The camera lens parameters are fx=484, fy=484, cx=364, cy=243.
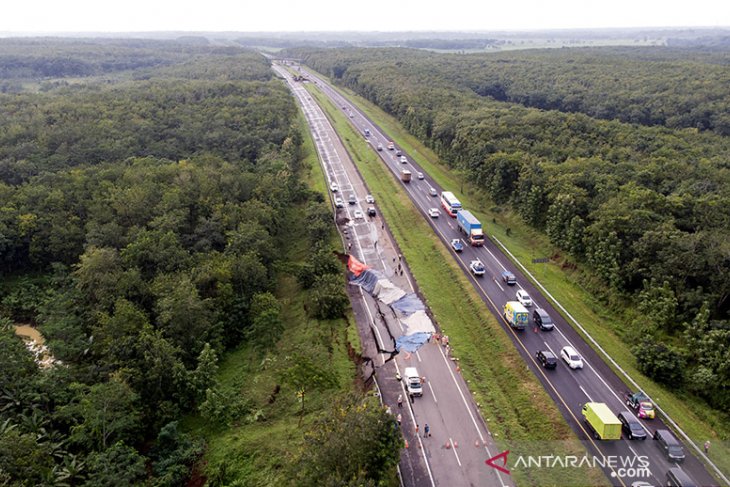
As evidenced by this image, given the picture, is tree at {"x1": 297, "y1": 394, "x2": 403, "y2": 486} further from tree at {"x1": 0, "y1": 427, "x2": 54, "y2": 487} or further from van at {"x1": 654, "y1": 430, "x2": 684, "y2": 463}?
van at {"x1": 654, "y1": 430, "x2": 684, "y2": 463}

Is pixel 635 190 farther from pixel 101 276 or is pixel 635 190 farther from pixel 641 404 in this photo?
pixel 101 276

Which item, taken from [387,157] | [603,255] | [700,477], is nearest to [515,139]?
[387,157]

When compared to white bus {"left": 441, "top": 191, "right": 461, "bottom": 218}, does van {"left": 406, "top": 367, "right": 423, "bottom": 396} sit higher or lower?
lower

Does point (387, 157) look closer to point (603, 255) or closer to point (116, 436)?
point (603, 255)

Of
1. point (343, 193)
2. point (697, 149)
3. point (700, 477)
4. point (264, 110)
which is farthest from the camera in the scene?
point (264, 110)

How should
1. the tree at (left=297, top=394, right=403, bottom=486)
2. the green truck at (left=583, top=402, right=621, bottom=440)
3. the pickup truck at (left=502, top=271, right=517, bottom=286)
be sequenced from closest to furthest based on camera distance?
1. the tree at (left=297, top=394, right=403, bottom=486)
2. the green truck at (left=583, top=402, right=621, bottom=440)
3. the pickup truck at (left=502, top=271, right=517, bottom=286)

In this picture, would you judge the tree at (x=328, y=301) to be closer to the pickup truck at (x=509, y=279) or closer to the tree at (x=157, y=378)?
the tree at (x=157, y=378)

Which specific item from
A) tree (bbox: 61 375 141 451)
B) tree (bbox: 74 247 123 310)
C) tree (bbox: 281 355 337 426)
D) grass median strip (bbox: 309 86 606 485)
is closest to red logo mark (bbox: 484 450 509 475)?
grass median strip (bbox: 309 86 606 485)
